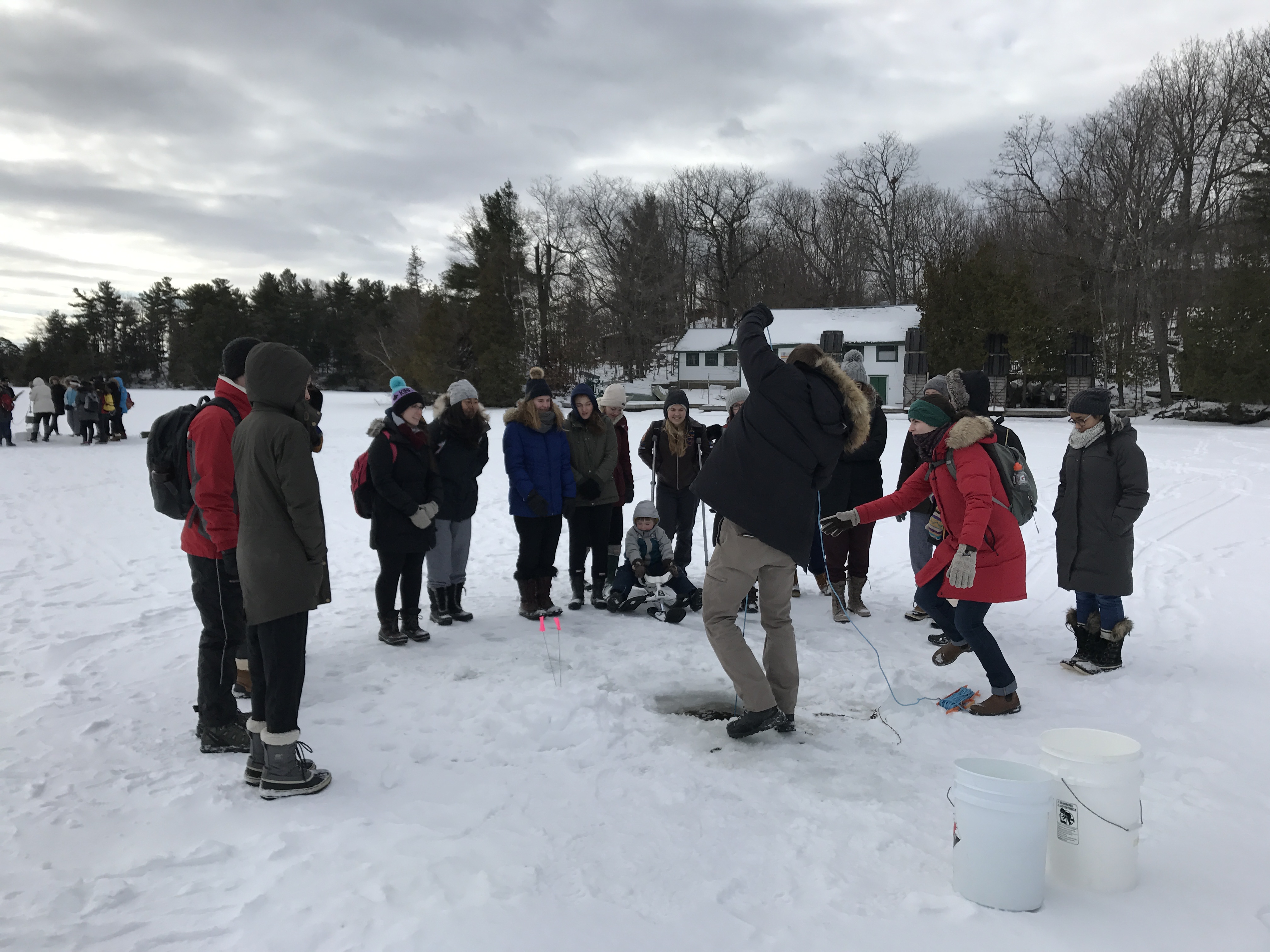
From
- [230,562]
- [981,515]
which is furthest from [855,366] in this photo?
[230,562]

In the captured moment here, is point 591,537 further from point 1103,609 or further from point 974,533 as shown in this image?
point 1103,609

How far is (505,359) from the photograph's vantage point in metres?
35.2

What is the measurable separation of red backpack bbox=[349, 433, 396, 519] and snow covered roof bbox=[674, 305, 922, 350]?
A: 3643 centimetres

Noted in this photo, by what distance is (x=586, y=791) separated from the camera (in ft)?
12.5

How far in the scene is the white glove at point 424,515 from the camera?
230 inches

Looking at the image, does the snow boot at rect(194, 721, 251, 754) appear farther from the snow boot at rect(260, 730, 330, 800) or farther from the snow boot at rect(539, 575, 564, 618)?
the snow boot at rect(539, 575, 564, 618)

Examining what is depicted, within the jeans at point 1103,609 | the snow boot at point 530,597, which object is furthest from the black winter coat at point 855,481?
the snow boot at point 530,597

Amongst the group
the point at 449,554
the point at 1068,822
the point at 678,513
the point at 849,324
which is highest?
the point at 849,324

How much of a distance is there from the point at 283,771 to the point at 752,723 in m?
2.40

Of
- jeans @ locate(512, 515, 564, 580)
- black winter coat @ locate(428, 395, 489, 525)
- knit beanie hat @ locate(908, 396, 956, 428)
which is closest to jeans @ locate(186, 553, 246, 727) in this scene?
black winter coat @ locate(428, 395, 489, 525)

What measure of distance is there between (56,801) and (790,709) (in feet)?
12.2

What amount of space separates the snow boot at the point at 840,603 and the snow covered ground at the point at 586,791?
0.54 feet

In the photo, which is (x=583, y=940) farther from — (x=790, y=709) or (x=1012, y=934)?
(x=790, y=709)

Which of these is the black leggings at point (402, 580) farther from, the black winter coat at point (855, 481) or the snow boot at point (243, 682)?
the black winter coat at point (855, 481)
